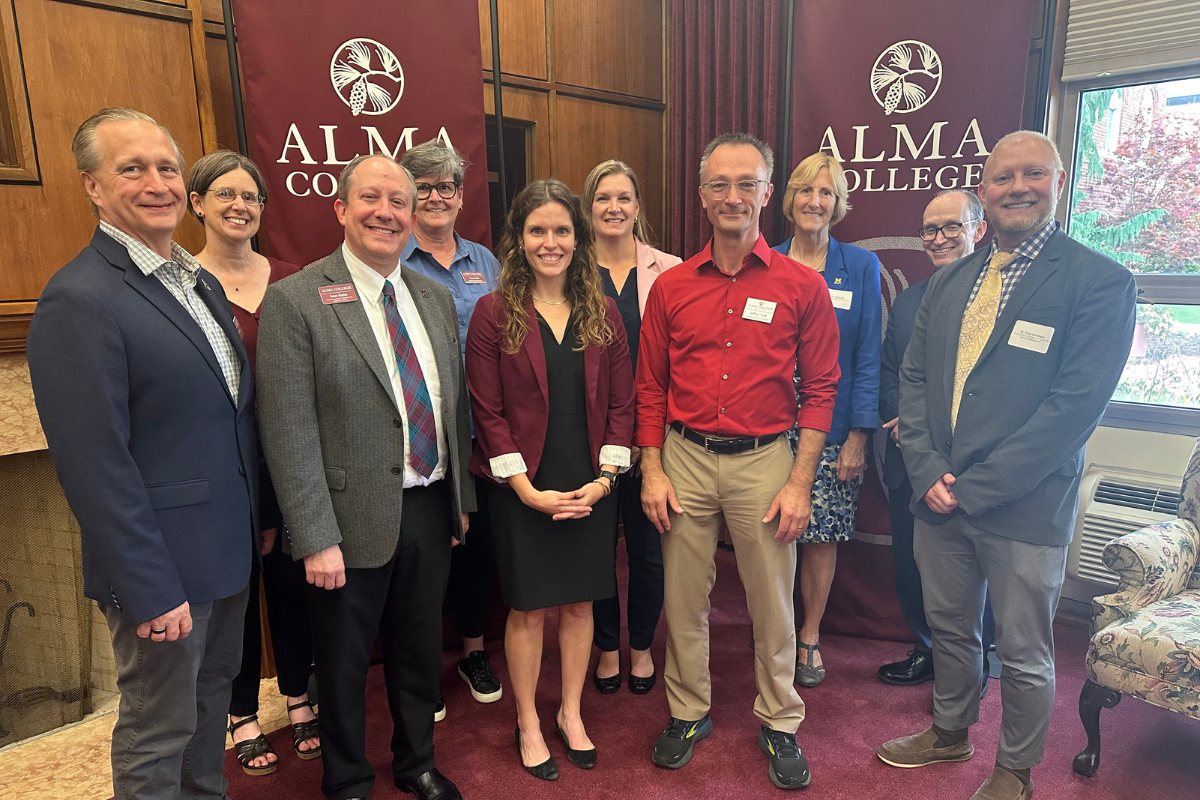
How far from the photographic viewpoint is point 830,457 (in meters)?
2.65

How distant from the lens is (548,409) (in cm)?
205

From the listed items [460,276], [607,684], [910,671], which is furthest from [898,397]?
[460,276]

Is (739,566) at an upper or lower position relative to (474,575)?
upper

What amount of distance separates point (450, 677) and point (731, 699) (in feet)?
3.58

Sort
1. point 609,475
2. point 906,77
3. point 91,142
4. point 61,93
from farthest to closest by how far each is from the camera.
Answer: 1. point 906,77
2. point 61,93
3. point 609,475
4. point 91,142

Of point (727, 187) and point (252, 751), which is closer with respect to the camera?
point (727, 187)

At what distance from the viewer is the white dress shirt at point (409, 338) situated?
1.84 m

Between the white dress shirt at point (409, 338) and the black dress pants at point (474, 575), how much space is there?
27.0 inches

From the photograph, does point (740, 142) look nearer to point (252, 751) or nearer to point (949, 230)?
point (949, 230)

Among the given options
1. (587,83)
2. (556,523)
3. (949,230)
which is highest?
(587,83)

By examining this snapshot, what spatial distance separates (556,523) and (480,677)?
97 cm

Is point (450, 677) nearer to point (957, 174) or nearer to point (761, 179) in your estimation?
point (761, 179)

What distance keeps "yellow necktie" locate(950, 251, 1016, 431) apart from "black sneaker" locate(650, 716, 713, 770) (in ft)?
4.04

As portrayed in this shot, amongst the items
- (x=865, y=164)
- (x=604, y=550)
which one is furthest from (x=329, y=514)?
(x=865, y=164)
